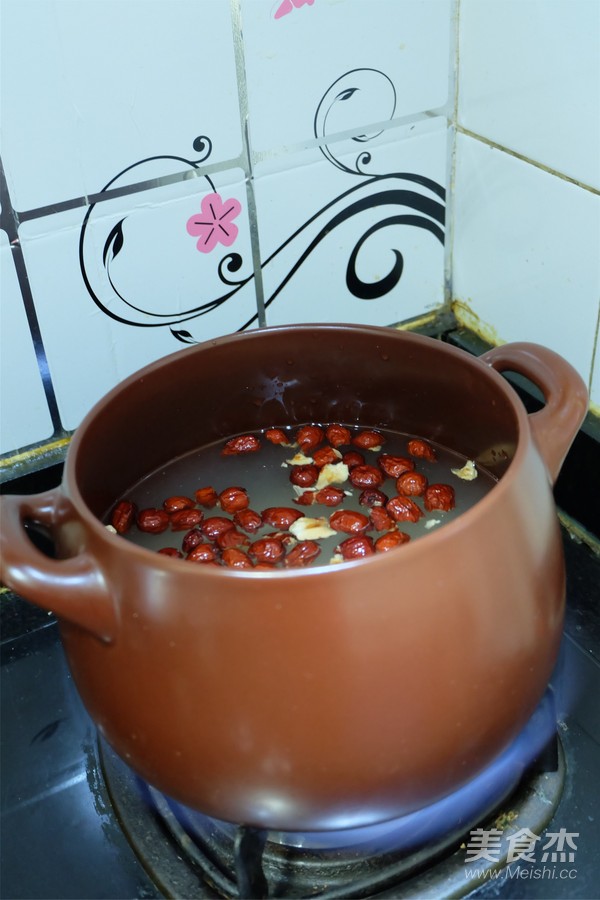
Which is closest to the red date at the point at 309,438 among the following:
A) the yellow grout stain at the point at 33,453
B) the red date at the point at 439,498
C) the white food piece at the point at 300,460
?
the white food piece at the point at 300,460

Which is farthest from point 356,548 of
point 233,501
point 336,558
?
point 233,501

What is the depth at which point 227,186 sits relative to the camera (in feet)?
2.70

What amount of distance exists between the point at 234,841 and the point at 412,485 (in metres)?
0.28

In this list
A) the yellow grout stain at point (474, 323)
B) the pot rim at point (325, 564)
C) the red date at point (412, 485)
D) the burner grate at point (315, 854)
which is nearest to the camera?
the pot rim at point (325, 564)

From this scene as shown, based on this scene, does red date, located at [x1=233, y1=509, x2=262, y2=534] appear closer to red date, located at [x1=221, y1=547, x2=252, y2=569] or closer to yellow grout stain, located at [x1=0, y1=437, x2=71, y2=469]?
red date, located at [x1=221, y1=547, x2=252, y2=569]

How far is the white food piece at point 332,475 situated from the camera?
77cm

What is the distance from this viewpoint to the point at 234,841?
2.20 feet

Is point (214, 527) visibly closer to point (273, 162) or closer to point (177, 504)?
point (177, 504)

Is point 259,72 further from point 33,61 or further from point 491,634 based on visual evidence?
point 491,634

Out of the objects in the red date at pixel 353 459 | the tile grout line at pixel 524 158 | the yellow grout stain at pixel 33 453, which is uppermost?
the tile grout line at pixel 524 158

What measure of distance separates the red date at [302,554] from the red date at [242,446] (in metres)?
0.13

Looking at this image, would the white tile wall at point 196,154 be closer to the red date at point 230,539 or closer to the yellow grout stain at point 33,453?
the yellow grout stain at point 33,453

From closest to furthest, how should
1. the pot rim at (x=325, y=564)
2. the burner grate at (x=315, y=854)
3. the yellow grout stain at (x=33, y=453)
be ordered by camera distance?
the pot rim at (x=325, y=564) < the burner grate at (x=315, y=854) < the yellow grout stain at (x=33, y=453)

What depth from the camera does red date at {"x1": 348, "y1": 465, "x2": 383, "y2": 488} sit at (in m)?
0.76
